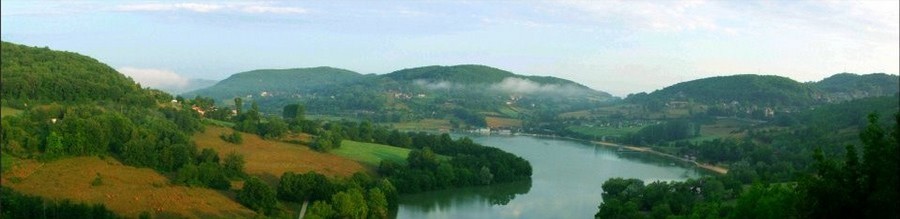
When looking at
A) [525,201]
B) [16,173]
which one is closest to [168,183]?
[16,173]

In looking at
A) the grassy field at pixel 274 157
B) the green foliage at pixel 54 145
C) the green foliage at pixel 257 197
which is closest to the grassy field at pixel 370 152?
the grassy field at pixel 274 157

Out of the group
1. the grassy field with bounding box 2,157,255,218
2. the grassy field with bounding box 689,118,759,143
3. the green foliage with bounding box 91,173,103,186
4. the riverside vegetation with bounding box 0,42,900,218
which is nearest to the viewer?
the riverside vegetation with bounding box 0,42,900,218

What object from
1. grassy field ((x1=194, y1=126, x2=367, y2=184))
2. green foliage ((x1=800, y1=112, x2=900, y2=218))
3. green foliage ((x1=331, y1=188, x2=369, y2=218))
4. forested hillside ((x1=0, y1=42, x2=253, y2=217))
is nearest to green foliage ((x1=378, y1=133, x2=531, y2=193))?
grassy field ((x1=194, y1=126, x2=367, y2=184))

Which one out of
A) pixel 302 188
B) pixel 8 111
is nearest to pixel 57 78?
pixel 8 111

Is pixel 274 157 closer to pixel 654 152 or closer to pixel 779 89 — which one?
pixel 654 152

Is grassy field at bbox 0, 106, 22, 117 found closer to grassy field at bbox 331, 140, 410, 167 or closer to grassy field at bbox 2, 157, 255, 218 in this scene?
grassy field at bbox 2, 157, 255, 218

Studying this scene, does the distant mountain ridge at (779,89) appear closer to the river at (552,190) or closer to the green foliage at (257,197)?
the river at (552,190)

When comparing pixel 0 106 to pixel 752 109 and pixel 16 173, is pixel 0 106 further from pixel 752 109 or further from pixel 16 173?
pixel 752 109
